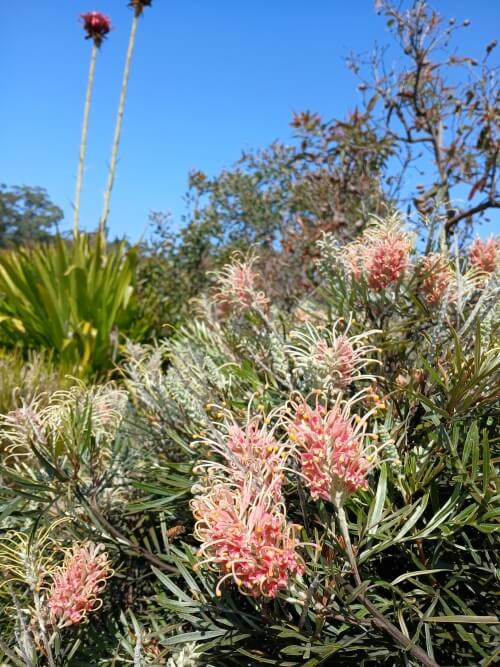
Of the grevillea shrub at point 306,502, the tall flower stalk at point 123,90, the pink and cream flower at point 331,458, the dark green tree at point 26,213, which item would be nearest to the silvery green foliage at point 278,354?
the grevillea shrub at point 306,502

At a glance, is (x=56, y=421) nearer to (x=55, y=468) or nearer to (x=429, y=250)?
(x=55, y=468)

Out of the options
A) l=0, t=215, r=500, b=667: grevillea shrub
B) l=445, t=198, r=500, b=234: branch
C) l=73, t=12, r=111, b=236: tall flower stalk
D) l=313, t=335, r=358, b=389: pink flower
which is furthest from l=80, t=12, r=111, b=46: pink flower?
l=313, t=335, r=358, b=389: pink flower

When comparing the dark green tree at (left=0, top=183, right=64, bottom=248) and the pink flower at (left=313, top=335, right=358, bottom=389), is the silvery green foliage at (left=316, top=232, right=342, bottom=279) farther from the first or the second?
the dark green tree at (left=0, top=183, right=64, bottom=248)

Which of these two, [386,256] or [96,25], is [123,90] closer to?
[96,25]

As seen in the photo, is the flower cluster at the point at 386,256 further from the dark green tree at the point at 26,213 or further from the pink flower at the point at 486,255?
the dark green tree at the point at 26,213

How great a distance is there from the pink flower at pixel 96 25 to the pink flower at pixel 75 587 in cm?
798

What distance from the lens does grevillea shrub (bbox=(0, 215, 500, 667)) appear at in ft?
3.22

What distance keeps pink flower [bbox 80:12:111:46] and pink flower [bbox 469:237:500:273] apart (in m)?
7.47

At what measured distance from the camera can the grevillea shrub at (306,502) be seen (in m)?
0.98

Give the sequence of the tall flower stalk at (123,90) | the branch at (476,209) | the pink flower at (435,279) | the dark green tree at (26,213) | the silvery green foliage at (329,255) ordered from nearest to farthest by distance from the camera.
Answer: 1. the pink flower at (435,279)
2. the silvery green foliage at (329,255)
3. the branch at (476,209)
4. the tall flower stalk at (123,90)
5. the dark green tree at (26,213)

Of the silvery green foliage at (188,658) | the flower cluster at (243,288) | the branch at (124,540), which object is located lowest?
the silvery green foliage at (188,658)

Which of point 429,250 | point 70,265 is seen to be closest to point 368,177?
point 70,265

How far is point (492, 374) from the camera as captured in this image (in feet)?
3.81

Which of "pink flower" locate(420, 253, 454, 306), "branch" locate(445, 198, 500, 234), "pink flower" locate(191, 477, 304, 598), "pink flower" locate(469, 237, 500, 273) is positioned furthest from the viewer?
"branch" locate(445, 198, 500, 234)
